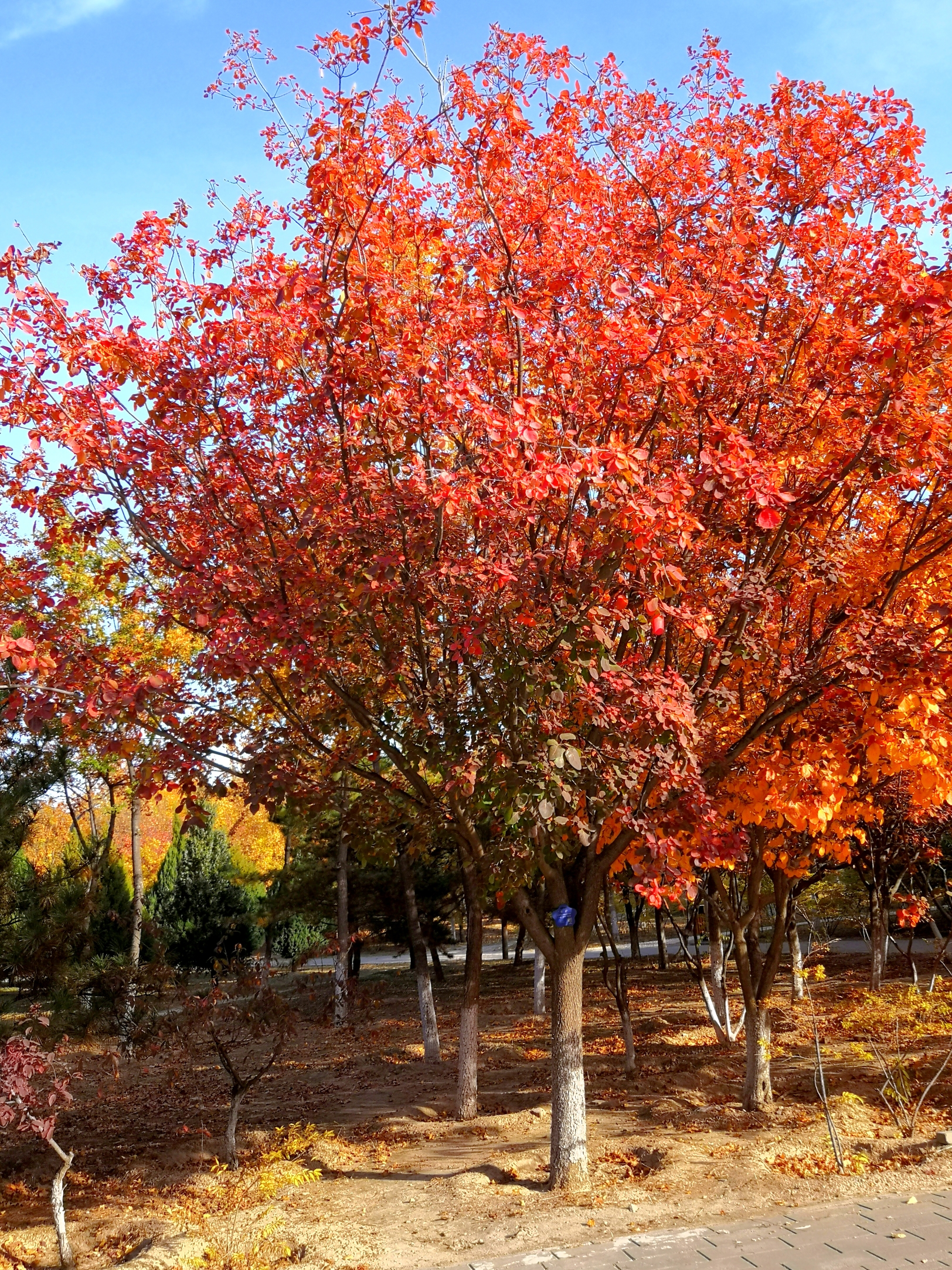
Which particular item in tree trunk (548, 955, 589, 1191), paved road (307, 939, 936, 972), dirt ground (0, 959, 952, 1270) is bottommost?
paved road (307, 939, 936, 972)

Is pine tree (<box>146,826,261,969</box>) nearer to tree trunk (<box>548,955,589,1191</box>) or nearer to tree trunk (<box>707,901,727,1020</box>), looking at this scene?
tree trunk (<box>707,901,727,1020</box>)

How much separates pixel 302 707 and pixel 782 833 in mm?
4623

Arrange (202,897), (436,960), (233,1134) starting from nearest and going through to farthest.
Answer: (233,1134) → (436,960) → (202,897)

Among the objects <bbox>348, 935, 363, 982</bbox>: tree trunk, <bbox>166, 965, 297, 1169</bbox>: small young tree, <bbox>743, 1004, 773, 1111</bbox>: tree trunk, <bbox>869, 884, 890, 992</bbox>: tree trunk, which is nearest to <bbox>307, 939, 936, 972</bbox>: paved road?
<bbox>348, 935, 363, 982</bbox>: tree trunk

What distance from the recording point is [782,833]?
863 centimetres

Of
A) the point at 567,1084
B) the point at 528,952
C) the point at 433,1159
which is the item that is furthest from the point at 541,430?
the point at 528,952

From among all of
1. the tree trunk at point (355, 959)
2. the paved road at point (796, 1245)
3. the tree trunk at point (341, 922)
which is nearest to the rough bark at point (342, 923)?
the tree trunk at point (341, 922)

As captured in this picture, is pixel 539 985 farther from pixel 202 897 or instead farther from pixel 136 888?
pixel 202 897

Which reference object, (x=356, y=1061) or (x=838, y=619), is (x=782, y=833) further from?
(x=356, y=1061)

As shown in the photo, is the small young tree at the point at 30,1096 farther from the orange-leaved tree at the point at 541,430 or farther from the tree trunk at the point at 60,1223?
the orange-leaved tree at the point at 541,430

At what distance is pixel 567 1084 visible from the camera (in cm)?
734

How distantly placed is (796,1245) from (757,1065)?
379 centimetres

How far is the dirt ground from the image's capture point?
657cm

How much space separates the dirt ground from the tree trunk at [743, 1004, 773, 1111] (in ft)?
0.68
